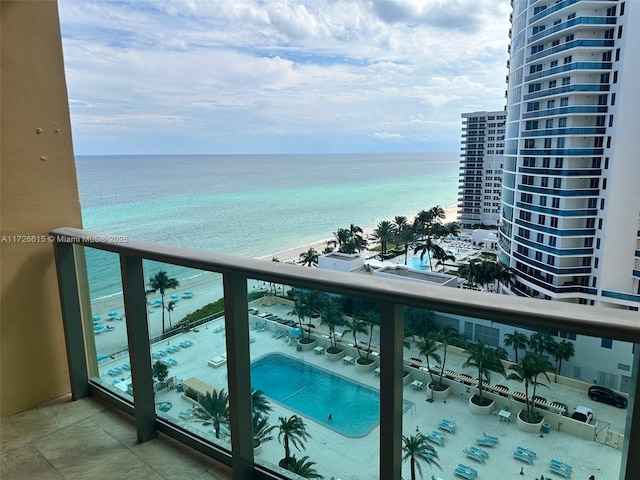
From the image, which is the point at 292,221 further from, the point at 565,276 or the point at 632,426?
the point at 632,426

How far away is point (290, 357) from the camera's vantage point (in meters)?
1.27

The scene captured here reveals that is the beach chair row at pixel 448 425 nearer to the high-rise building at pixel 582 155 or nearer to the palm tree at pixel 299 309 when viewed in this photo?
the palm tree at pixel 299 309

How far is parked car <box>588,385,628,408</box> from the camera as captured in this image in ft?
2.34

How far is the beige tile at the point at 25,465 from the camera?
154cm

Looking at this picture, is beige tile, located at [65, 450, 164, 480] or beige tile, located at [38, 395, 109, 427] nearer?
beige tile, located at [65, 450, 164, 480]

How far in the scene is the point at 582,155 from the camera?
2002cm

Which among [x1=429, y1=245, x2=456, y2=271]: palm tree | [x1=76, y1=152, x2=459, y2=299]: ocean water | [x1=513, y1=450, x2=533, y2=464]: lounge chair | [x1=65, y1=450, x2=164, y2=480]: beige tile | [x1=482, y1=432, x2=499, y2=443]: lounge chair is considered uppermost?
[x1=482, y1=432, x2=499, y2=443]: lounge chair

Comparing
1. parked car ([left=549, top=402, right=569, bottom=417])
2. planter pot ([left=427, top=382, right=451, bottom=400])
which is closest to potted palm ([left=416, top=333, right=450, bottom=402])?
planter pot ([left=427, top=382, right=451, bottom=400])

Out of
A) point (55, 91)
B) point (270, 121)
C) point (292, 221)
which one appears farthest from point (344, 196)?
point (55, 91)

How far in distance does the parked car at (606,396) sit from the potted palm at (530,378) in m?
0.07

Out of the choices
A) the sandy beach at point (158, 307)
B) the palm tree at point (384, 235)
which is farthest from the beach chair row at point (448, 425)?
the palm tree at point (384, 235)

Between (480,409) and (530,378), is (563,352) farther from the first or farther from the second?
(480,409)

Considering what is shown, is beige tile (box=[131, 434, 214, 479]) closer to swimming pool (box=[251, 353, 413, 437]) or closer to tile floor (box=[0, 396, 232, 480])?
tile floor (box=[0, 396, 232, 480])

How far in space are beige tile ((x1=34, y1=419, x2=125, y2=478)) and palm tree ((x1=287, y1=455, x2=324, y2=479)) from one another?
2.55 feet
